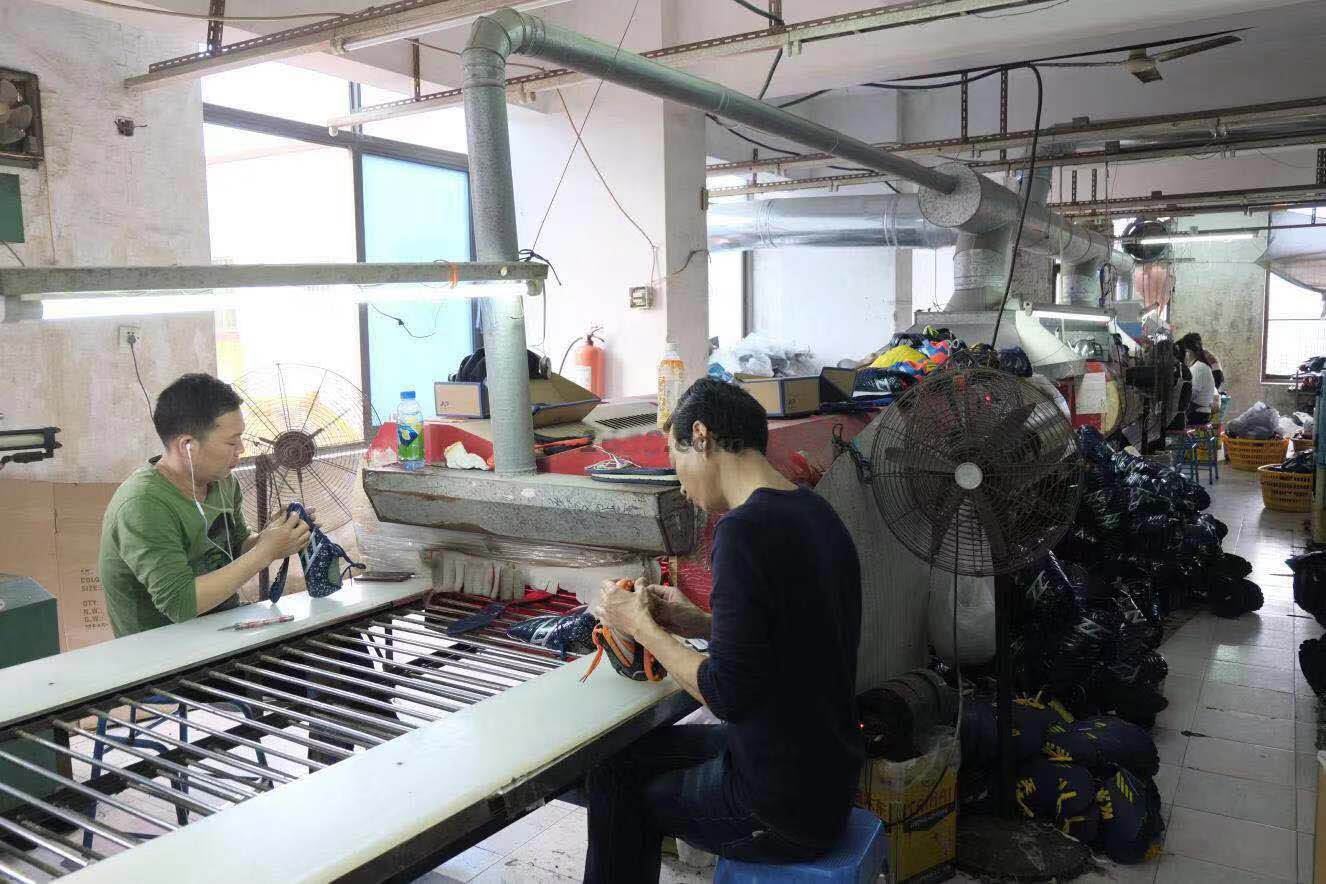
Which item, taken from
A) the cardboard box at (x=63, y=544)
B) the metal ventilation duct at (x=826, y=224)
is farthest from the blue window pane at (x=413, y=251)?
the cardboard box at (x=63, y=544)

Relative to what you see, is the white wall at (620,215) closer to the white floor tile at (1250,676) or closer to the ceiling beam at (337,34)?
the ceiling beam at (337,34)

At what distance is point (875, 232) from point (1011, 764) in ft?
15.3

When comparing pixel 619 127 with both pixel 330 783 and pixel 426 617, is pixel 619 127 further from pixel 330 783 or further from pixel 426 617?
pixel 330 783

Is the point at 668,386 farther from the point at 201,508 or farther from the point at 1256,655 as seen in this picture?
the point at 1256,655

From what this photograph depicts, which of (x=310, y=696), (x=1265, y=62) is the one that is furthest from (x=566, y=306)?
(x=1265, y=62)

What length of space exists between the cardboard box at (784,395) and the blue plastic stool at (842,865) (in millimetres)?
1478

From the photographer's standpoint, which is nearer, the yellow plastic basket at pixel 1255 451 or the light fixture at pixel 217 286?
the light fixture at pixel 217 286

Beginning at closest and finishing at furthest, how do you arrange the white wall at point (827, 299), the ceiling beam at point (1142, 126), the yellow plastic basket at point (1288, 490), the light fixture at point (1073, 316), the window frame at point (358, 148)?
1. the ceiling beam at point (1142, 126)
2. the window frame at point (358, 148)
3. the light fixture at point (1073, 316)
4. the yellow plastic basket at point (1288, 490)
5. the white wall at point (827, 299)

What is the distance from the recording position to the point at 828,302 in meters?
9.98

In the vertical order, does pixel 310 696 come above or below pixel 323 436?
below

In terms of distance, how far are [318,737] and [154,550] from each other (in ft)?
2.19

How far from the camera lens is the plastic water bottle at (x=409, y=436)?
2873 mm

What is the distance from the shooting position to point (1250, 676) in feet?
14.9

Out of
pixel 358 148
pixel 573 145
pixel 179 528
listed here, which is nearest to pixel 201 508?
pixel 179 528
